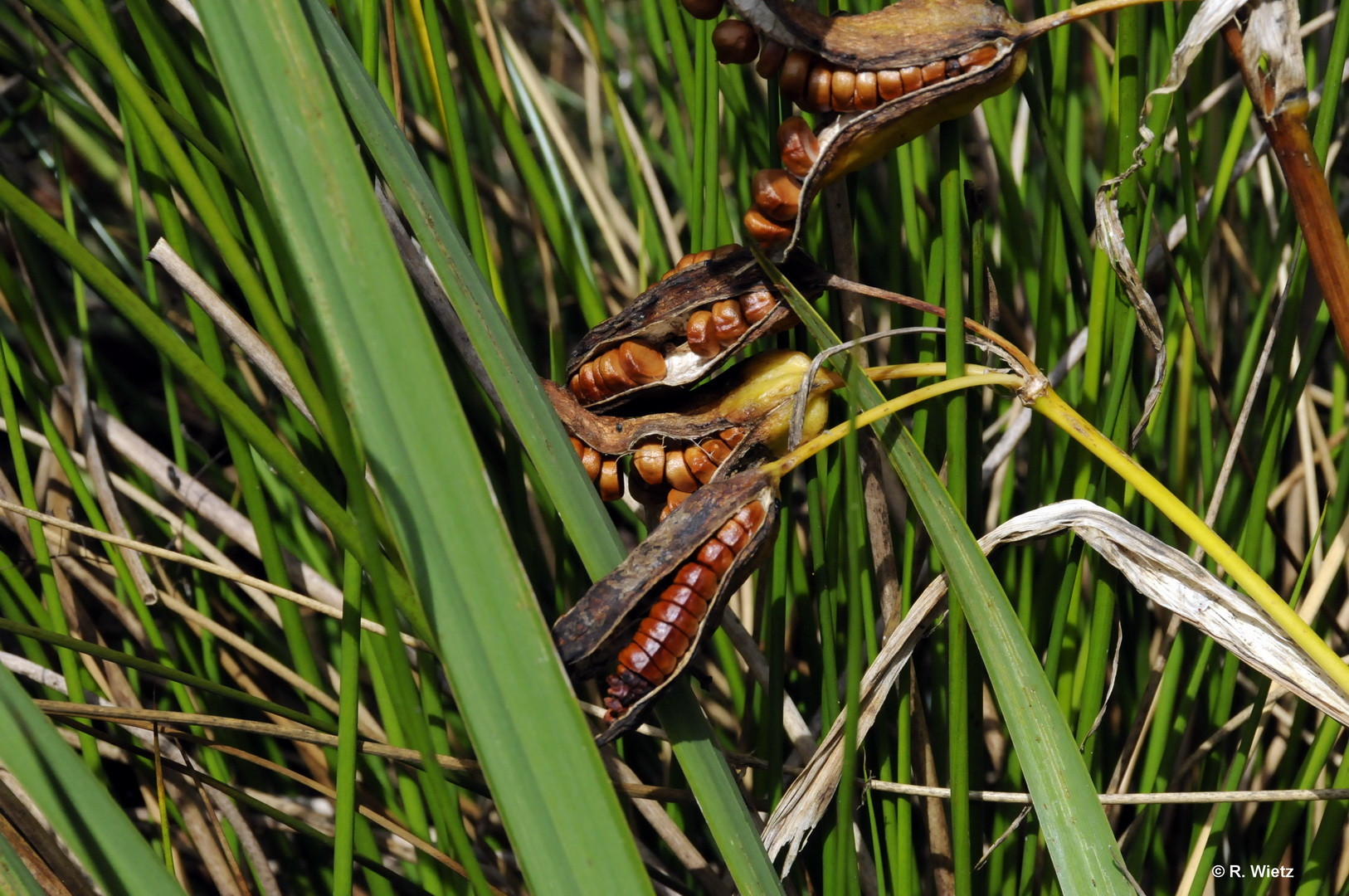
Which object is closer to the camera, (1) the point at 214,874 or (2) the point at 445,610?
(2) the point at 445,610

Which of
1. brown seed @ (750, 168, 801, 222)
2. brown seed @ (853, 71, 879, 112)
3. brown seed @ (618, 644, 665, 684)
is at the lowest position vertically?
brown seed @ (618, 644, 665, 684)

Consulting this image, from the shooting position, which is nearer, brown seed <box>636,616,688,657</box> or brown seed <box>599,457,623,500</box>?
brown seed <box>636,616,688,657</box>

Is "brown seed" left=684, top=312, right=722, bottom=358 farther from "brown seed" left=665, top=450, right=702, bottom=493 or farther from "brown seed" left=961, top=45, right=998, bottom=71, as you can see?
"brown seed" left=961, top=45, right=998, bottom=71

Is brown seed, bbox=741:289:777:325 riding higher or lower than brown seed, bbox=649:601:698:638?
higher

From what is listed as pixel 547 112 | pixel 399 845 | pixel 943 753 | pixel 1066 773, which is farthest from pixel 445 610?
pixel 547 112

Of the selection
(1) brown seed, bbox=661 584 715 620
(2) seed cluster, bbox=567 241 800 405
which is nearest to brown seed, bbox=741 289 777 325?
(2) seed cluster, bbox=567 241 800 405

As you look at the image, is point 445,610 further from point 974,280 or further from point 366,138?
point 974,280

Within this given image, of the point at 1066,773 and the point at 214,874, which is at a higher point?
the point at 1066,773
